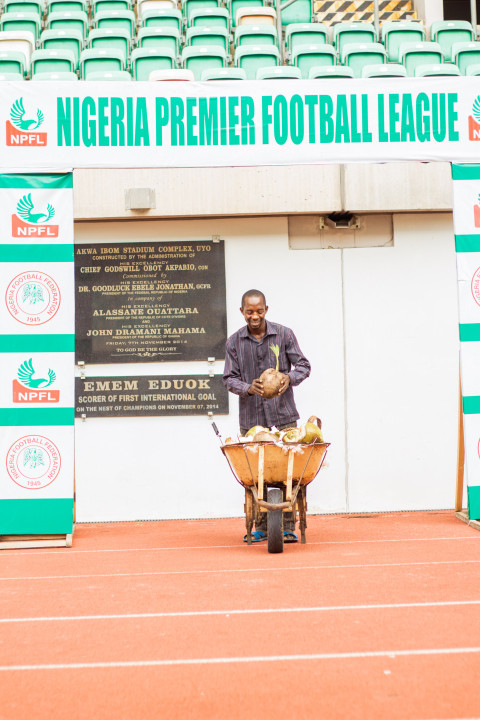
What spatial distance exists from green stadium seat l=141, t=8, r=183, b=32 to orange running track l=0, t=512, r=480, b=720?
347 inches

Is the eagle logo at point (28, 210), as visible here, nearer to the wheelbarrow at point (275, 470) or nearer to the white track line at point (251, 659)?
the wheelbarrow at point (275, 470)

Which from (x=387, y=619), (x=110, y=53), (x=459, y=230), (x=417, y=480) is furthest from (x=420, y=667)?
(x=110, y=53)

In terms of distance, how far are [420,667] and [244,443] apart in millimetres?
3410

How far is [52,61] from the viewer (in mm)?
12336

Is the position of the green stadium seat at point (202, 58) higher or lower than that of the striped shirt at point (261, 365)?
higher

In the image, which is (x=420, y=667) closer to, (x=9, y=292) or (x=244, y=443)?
(x=244, y=443)

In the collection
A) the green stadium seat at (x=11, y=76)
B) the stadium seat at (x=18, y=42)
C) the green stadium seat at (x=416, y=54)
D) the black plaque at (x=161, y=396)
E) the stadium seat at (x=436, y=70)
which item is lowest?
the black plaque at (x=161, y=396)

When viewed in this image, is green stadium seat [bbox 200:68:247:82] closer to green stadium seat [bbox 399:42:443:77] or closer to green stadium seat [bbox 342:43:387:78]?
green stadium seat [bbox 342:43:387:78]

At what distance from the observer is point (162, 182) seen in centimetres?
996

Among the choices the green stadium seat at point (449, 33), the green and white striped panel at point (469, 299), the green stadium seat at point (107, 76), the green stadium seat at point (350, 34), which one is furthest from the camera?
the green stadium seat at point (449, 33)

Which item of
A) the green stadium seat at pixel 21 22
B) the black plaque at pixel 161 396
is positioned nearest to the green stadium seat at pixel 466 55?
the black plaque at pixel 161 396

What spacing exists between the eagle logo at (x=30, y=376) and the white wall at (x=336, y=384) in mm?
2166

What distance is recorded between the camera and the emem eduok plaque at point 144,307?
10125 millimetres

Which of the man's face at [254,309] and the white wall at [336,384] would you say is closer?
the man's face at [254,309]
